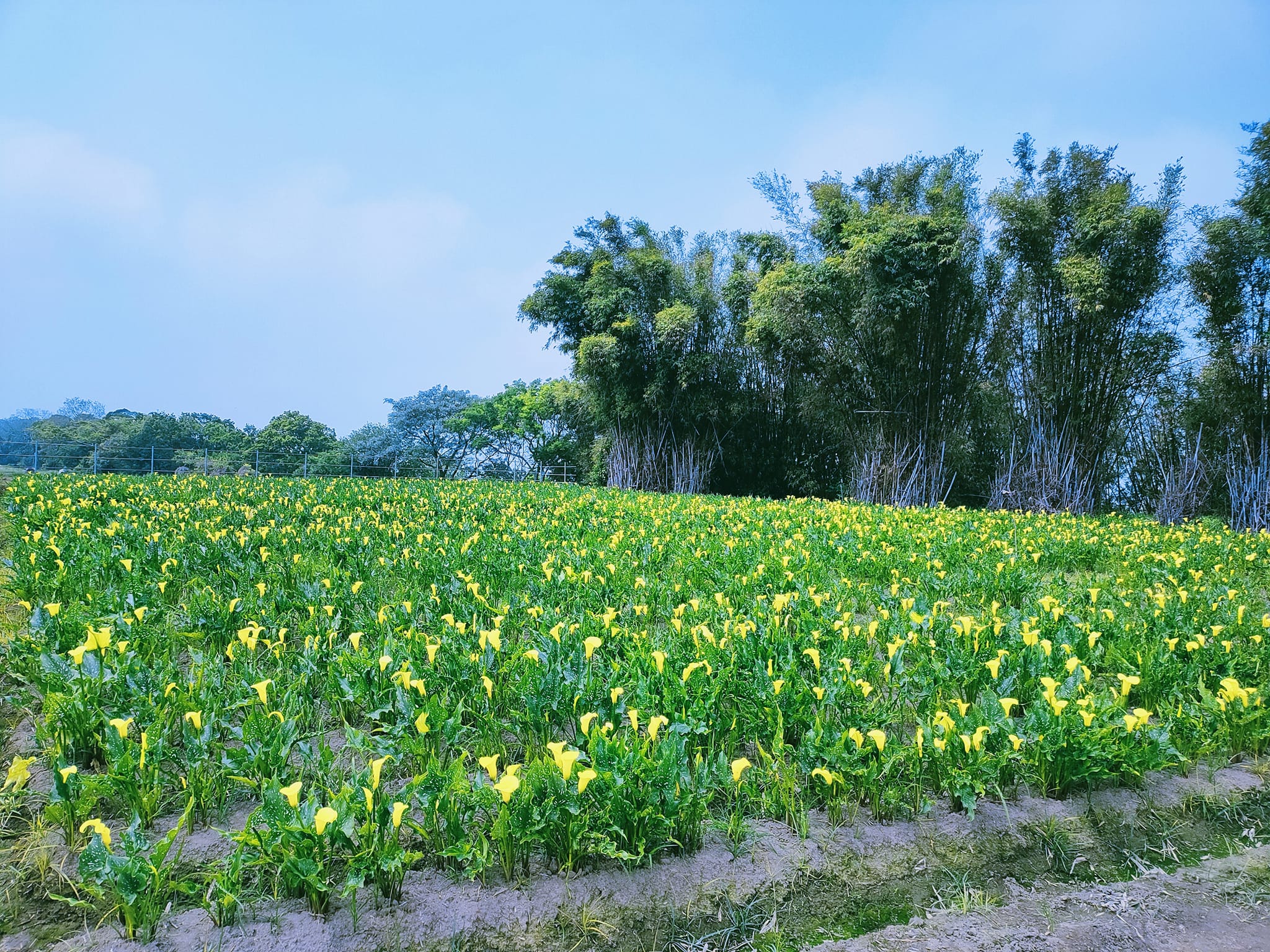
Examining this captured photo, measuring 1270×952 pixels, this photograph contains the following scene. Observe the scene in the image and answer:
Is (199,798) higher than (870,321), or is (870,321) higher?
(870,321)

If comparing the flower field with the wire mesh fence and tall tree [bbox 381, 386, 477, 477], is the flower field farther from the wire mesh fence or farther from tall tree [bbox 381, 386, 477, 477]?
tall tree [bbox 381, 386, 477, 477]

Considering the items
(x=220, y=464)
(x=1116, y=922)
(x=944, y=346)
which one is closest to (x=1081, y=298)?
(x=944, y=346)

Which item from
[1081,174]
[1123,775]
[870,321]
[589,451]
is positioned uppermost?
[1081,174]

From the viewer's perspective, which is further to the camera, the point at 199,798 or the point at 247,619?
the point at 247,619

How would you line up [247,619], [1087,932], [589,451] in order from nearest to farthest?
[1087,932] → [247,619] → [589,451]

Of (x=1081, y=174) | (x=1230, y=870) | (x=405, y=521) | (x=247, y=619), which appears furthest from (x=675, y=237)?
(x=1230, y=870)

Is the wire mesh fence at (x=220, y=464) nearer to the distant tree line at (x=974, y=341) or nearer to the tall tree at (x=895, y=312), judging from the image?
the distant tree line at (x=974, y=341)

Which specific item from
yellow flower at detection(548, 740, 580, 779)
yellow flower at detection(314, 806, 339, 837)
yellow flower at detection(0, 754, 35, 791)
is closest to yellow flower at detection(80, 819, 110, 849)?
yellow flower at detection(0, 754, 35, 791)

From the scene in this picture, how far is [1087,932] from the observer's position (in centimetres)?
164

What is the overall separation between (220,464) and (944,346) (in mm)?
24004

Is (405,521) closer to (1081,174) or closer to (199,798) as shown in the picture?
(199,798)

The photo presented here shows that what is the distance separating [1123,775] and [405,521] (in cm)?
648

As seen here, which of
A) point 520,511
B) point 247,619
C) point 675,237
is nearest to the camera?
point 247,619

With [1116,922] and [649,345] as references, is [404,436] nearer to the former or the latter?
[649,345]
